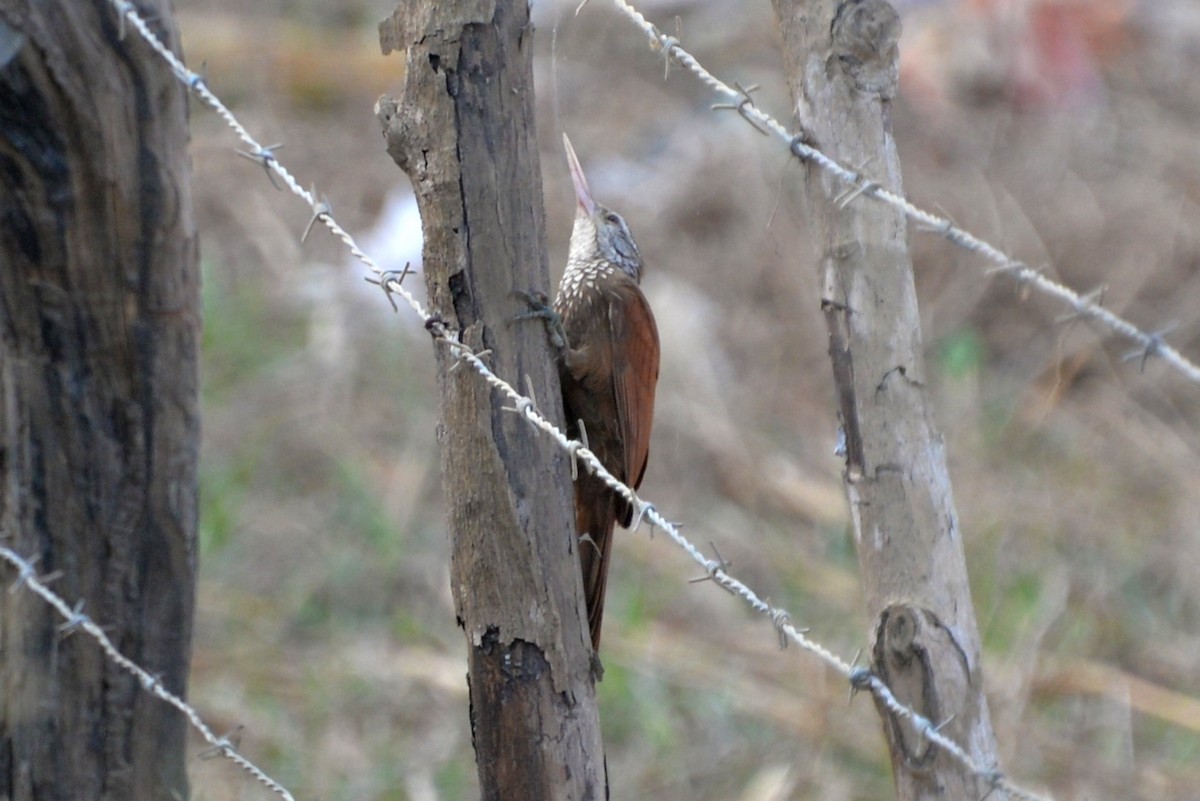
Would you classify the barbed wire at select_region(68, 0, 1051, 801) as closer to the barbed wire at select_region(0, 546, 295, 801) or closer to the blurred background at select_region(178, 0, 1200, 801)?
the barbed wire at select_region(0, 546, 295, 801)

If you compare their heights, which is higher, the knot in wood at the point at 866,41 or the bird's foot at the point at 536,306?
the knot in wood at the point at 866,41

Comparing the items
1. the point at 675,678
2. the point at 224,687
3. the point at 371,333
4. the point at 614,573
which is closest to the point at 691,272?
the point at 371,333

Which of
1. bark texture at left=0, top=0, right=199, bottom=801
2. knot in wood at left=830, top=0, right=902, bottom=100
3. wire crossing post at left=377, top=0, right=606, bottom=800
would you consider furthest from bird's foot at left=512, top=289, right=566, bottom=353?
bark texture at left=0, top=0, right=199, bottom=801

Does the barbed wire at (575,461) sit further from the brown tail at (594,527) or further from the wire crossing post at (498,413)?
the brown tail at (594,527)

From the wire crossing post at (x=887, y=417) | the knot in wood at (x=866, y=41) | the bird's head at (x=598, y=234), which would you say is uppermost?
the bird's head at (x=598, y=234)

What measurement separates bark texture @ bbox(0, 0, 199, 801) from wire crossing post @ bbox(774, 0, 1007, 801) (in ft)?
3.52

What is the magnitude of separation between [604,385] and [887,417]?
92 cm

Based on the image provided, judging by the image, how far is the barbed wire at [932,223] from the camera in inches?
49.9

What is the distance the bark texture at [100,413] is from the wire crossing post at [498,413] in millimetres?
515

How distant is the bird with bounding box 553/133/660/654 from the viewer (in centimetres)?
231

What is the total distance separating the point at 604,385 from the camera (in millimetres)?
2383

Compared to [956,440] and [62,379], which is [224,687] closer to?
[62,379]

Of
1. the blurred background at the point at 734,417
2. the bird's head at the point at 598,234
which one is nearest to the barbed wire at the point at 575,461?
the blurred background at the point at 734,417

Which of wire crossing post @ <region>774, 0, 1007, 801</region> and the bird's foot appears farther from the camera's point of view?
the bird's foot
